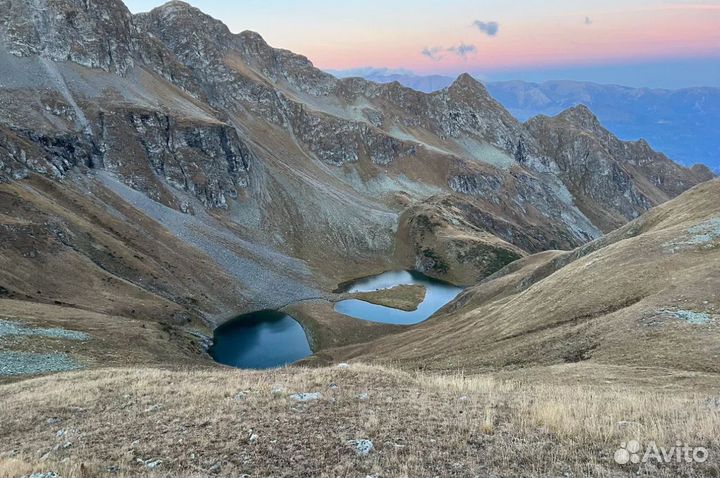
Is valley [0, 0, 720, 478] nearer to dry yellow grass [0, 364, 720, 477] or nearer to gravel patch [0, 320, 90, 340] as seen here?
dry yellow grass [0, 364, 720, 477]

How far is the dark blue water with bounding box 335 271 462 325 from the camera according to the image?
373 feet

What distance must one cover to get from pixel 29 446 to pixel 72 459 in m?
4.21

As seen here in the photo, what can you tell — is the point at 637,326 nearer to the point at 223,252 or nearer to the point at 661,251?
the point at 661,251

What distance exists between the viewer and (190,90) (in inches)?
7785

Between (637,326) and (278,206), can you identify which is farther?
(278,206)

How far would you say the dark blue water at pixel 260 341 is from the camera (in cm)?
8562

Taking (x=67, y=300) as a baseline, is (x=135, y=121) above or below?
above

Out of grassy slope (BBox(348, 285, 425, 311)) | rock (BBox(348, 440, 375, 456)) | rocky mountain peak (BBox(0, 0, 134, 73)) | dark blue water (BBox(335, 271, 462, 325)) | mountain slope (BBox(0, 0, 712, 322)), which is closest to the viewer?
rock (BBox(348, 440, 375, 456))

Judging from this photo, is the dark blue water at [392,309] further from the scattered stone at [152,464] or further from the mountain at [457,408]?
the scattered stone at [152,464]

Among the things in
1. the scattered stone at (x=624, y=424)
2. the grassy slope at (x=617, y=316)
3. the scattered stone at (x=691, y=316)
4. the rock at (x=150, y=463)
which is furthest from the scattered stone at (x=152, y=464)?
the scattered stone at (x=691, y=316)

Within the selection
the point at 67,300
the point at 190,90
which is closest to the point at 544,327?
the point at 67,300

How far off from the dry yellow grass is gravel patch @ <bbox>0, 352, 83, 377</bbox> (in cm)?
2508

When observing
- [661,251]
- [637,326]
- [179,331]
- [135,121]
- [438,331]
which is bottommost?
[179,331]

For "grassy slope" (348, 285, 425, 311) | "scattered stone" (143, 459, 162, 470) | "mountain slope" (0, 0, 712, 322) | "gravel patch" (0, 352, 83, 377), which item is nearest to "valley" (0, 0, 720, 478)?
"scattered stone" (143, 459, 162, 470)
